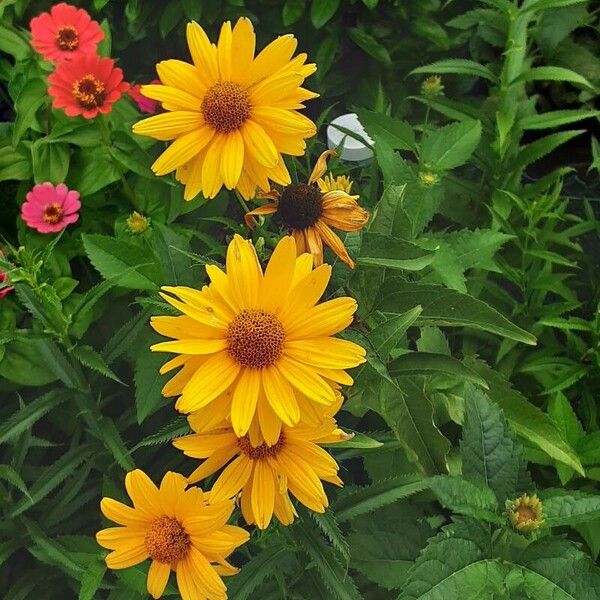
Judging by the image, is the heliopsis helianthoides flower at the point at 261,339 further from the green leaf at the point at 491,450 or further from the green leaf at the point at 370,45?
the green leaf at the point at 370,45

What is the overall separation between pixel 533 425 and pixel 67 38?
2.86ft

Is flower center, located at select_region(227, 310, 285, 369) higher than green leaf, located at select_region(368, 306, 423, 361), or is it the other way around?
flower center, located at select_region(227, 310, 285, 369)

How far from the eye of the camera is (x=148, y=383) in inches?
32.8

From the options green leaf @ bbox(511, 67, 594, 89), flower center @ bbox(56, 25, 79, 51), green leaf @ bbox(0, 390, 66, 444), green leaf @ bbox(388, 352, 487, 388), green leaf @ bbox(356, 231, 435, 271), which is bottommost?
green leaf @ bbox(0, 390, 66, 444)

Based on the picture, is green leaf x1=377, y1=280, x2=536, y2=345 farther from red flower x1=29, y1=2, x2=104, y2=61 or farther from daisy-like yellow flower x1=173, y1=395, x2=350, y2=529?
red flower x1=29, y1=2, x2=104, y2=61

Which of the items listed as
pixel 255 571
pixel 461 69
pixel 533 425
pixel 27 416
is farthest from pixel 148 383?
pixel 461 69

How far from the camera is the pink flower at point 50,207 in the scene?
1082 mm

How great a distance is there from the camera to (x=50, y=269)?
3.62ft

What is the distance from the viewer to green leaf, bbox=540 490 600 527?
610 millimetres

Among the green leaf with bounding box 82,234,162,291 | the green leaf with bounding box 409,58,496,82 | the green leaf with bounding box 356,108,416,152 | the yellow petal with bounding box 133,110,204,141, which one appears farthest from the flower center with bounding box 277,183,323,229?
the green leaf with bounding box 409,58,496,82

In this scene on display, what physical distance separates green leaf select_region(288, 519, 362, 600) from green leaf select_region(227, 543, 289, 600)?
44 millimetres

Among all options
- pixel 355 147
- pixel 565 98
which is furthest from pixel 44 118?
pixel 565 98

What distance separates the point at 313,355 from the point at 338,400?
0.06 m

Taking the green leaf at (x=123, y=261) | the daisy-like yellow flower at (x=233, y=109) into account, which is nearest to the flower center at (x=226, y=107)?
the daisy-like yellow flower at (x=233, y=109)
